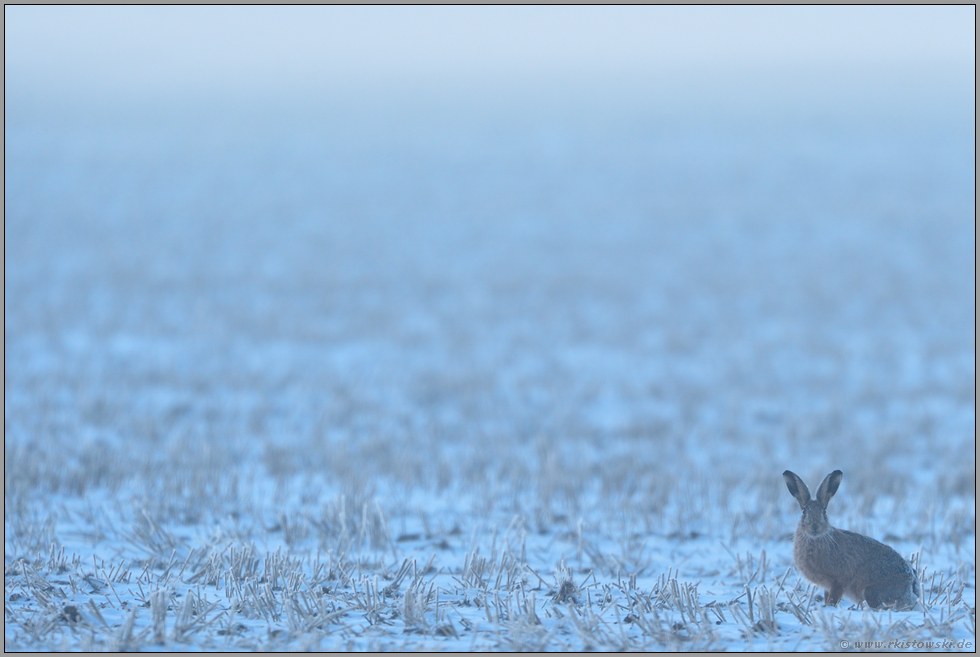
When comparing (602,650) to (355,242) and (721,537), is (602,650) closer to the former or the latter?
(721,537)

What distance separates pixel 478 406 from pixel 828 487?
19.3ft

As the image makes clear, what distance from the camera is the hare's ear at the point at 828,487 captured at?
2936 mm

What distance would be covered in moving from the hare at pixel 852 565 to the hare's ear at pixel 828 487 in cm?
5

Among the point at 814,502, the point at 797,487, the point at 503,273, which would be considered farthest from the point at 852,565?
the point at 503,273

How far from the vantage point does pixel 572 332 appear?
42.6ft

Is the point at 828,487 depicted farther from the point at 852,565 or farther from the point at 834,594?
the point at 834,594

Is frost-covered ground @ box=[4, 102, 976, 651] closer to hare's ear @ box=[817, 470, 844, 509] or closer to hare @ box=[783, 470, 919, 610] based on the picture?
hare @ box=[783, 470, 919, 610]

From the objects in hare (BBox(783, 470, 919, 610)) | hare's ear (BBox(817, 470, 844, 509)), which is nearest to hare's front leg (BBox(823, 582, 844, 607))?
hare (BBox(783, 470, 919, 610))

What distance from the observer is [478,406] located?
866cm

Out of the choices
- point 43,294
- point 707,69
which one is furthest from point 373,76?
point 43,294

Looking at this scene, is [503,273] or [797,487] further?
[503,273]

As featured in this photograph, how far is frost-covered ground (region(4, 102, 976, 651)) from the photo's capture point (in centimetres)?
329

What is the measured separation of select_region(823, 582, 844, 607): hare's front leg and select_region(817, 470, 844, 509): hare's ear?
Answer: 14.2 inches

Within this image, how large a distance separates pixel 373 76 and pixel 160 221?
27098 millimetres
